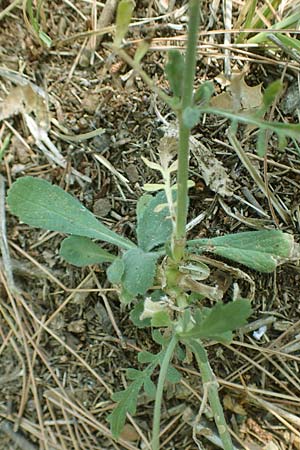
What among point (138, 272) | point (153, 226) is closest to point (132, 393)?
point (138, 272)

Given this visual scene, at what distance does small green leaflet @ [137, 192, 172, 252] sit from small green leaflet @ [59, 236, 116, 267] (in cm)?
9

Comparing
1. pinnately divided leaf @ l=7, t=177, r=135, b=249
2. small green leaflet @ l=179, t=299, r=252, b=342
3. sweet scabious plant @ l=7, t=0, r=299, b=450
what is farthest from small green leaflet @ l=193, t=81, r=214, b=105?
pinnately divided leaf @ l=7, t=177, r=135, b=249

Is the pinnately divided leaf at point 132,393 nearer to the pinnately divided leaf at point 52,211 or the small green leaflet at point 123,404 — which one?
the small green leaflet at point 123,404

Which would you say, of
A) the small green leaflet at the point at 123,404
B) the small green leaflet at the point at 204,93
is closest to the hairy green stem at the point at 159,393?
the small green leaflet at the point at 123,404

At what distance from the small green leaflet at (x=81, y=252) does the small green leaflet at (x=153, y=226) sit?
3.7 inches

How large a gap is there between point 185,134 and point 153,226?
390 mm

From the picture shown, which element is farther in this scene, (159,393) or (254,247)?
(254,247)

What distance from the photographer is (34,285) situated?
170 centimetres

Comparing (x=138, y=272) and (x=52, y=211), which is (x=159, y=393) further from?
(x=52, y=211)

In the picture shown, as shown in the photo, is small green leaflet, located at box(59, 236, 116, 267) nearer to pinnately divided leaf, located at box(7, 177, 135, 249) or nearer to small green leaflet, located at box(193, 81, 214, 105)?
pinnately divided leaf, located at box(7, 177, 135, 249)

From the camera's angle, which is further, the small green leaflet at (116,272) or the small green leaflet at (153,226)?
the small green leaflet at (153,226)

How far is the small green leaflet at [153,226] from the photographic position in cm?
145

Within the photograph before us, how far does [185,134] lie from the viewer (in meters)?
1.12

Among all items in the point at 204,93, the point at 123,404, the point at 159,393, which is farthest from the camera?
the point at 123,404
